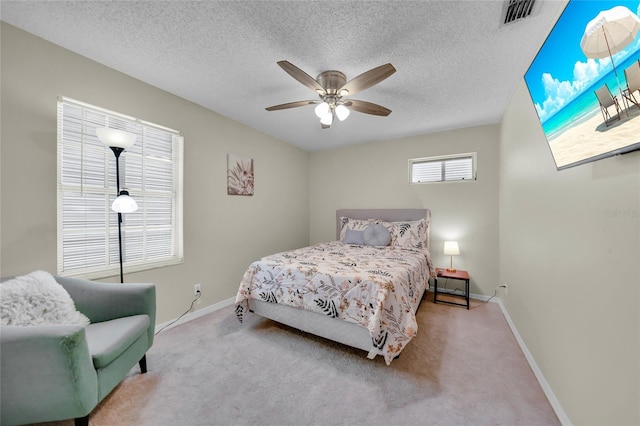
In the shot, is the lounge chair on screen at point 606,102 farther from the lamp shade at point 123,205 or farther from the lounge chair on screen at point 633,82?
the lamp shade at point 123,205

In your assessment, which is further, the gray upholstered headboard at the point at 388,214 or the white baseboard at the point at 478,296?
the gray upholstered headboard at the point at 388,214

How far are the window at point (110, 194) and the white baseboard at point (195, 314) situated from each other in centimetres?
64

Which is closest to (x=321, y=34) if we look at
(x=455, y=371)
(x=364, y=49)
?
(x=364, y=49)

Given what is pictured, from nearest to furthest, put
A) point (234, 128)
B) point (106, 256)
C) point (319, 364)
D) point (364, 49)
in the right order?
point (364, 49) < point (319, 364) < point (106, 256) < point (234, 128)

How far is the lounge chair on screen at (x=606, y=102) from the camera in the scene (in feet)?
3.02

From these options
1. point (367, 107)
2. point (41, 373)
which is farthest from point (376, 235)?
point (41, 373)

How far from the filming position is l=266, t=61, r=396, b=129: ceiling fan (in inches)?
68.2

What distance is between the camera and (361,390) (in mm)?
1652

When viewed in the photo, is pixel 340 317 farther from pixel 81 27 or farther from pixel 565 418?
pixel 81 27

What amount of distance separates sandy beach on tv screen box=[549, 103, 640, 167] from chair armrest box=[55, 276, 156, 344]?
111 inches

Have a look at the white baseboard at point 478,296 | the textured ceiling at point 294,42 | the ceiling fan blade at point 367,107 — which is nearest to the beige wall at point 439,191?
the white baseboard at point 478,296

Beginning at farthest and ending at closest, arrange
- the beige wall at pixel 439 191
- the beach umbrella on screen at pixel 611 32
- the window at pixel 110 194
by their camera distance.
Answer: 1. the beige wall at pixel 439 191
2. the window at pixel 110 194
3. the beach umbrella on screen at pixel 611 32

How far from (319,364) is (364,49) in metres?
2.57

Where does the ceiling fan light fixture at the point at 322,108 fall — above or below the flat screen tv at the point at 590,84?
above
